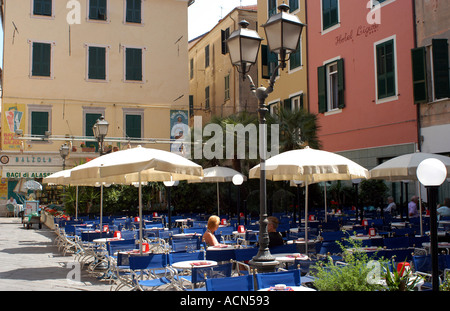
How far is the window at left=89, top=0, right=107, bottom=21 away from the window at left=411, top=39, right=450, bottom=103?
763 inches

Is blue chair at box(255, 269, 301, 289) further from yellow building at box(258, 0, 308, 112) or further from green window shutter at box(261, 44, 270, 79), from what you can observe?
green window shutter at box(261, 44, 270, 79)

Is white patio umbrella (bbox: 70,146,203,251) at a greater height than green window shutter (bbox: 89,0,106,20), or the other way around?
green window shutter (bbox: 89,0,106,20)

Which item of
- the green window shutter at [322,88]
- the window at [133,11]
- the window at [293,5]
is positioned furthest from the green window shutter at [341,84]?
the window at [133,11]

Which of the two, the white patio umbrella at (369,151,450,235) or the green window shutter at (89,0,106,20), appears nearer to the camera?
the white patio umbrella at (369,151,450,235)

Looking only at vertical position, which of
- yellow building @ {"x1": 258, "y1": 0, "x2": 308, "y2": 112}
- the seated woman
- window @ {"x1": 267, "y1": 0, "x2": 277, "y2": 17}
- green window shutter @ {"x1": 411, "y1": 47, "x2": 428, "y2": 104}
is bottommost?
the seated woman

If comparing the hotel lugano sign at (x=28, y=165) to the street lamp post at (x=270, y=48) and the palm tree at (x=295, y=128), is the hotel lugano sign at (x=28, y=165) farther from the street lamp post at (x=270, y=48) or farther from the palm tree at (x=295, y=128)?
the street lamp post at (x=270, y=48)

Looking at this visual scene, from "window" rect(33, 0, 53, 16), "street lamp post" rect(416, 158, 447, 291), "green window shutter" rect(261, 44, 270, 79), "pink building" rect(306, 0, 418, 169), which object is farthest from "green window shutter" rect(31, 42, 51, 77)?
"street lamp post" rect(416, 158, 447, 291)

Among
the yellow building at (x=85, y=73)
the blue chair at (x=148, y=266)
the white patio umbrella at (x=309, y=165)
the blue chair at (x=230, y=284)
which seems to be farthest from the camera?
the yellow building at (x=85, y=73)

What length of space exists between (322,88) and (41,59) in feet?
53.6

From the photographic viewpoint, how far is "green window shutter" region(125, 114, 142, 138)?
2981 centimetres

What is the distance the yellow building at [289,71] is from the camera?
2425 centimetres

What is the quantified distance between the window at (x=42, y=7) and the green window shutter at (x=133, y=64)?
495cm

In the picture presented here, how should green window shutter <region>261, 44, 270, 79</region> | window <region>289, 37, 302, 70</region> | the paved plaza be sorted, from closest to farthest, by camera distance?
the paved plaza → window <region>289, 37, 302, 70</region> → green window shutter <region>261, 44, 270, 79</region>

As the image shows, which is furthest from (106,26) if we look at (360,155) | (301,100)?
(360,155)
